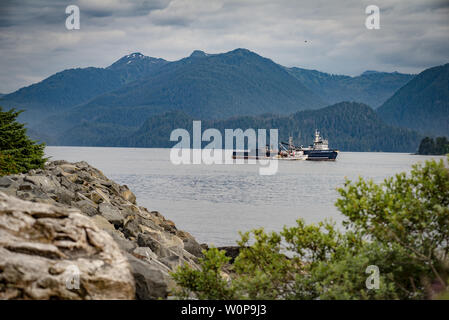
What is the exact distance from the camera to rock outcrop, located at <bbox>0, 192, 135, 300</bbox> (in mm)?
7090

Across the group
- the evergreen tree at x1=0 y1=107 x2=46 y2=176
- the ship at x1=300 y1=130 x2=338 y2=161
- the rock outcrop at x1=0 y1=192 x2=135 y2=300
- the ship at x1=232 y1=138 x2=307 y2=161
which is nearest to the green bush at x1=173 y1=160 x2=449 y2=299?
the rock outcrop at x1=0 y1=192 x2=135 y2=300

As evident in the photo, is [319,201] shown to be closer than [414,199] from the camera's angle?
No

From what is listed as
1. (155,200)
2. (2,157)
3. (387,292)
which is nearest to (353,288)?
(387,292)

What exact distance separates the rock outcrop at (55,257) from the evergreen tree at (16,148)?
712 inches

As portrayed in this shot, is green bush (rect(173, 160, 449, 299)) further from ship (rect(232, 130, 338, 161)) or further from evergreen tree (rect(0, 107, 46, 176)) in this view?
ship (rect(232, 130, 338, 161))

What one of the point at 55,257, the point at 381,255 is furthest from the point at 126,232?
the point at 381,255

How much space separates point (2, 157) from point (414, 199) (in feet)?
67.8

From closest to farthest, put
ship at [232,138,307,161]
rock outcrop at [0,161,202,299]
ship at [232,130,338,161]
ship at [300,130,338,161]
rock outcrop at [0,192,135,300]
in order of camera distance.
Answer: rock outcrop at [0,192,135,300]
rock outcrop at [0,161,202,299]
ship at [300,130,338,161]
ship at [232,130,338,161]
ship at [232,138,307,161]

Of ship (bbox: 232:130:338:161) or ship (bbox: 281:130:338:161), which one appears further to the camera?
ship (bbox: 232:130:338:161)

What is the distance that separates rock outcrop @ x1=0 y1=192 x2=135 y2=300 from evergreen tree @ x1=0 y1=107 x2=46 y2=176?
1808 centimetres

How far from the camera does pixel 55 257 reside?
739 cm

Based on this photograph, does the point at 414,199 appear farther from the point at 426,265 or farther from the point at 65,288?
the point at 65,288

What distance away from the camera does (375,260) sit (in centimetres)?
838

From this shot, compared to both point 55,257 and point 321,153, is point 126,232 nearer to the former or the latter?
point 55,257
